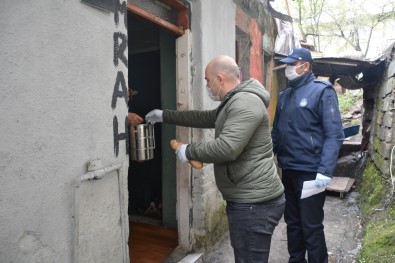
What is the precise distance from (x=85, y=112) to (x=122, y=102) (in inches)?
16.1

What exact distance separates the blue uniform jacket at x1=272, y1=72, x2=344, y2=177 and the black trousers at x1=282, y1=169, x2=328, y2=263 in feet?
0.54

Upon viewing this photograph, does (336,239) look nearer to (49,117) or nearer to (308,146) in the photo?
(308,146)

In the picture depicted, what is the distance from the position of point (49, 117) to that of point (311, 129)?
2.34m

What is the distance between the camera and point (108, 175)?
231 centimetres

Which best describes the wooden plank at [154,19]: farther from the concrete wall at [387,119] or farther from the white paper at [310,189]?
the concrete wall at [387,119]

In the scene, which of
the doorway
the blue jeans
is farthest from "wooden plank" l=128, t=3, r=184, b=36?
the blue jeans

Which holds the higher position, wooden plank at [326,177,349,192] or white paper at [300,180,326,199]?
white paper at [300,180,326,199]

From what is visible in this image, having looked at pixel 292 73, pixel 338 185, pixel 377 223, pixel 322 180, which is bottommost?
pixel 338 185

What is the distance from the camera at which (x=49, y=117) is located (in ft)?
6.00

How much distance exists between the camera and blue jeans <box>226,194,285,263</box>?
2.20m

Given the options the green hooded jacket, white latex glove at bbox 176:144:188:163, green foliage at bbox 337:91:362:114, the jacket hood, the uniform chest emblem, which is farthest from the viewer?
green foliage at bbox 337:91:362:114

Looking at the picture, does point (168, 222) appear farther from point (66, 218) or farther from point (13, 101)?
point (13, 101)

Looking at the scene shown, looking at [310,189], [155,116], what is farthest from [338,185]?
[155,116]

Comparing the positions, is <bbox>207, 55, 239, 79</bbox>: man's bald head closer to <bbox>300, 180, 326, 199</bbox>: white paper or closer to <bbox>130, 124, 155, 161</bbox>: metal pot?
<bbox>130, 124, 155, 161</bbox>: metal pot
